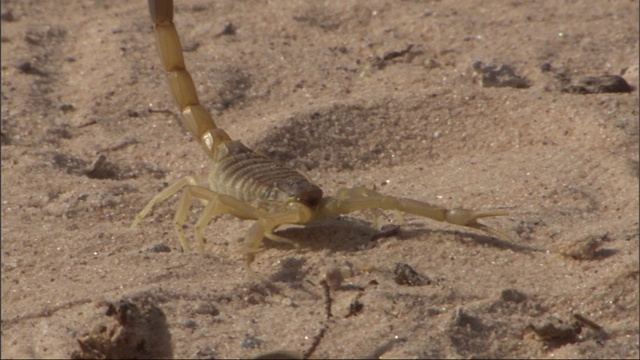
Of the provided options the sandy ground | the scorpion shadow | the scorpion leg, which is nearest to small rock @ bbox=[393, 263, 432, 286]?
the sandy ground

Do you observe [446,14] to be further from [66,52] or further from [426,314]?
[426,314]

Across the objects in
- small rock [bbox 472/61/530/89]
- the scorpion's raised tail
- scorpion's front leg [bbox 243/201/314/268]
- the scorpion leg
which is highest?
the scorpion's raised tail

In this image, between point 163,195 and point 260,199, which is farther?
point 163,195

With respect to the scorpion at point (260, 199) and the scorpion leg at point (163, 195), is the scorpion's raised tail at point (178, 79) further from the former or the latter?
the scorpion leg at point (163, 195)

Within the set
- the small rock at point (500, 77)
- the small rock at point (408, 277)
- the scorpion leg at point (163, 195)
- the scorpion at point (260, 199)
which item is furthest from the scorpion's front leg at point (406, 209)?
the small rock at point (500, 77)

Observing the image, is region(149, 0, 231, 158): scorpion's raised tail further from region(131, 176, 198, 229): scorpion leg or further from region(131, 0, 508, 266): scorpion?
region(131, 176, 198, 229): scorpion leg

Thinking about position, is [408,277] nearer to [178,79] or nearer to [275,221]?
[275,221]

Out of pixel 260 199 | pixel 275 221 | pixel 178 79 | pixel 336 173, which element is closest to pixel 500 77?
pixel 336 173
